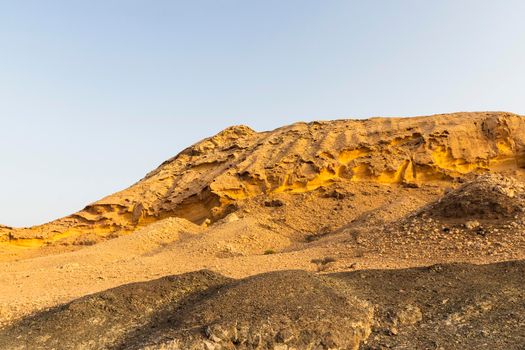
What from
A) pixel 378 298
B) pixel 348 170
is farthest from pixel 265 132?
pixel 378 298

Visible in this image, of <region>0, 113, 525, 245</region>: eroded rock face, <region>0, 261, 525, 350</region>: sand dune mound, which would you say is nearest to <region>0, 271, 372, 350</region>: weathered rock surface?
<region>0, 261, 525, 350</region>: sand dune mound

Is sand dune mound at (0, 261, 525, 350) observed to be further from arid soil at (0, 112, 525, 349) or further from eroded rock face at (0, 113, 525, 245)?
eroded rock face at (0, 113, 525, 245)

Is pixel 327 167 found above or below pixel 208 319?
above

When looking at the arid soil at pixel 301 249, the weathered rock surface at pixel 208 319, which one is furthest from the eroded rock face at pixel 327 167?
the weathered rock surface at pixel 208 319

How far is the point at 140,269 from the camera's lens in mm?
11820

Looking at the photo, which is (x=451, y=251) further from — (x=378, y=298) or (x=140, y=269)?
(x=140, y=269)

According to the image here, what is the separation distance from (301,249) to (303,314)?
305 inches

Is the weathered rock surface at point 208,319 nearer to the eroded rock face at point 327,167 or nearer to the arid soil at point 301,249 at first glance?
the arid soil at point 301,249

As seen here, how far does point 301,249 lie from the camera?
45.1ft

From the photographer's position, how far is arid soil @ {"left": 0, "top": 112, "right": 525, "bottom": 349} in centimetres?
616

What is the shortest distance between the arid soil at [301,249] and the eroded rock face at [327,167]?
0.23ft

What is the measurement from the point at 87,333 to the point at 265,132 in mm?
21053

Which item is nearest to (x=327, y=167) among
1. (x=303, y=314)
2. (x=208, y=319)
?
(x=303, y=314)

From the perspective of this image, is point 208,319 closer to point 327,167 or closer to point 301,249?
point 301,249
